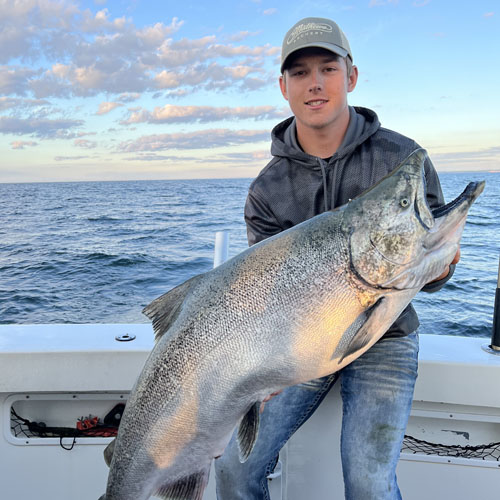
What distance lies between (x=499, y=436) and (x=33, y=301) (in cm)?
1191

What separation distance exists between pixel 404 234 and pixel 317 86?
1265 millimetres

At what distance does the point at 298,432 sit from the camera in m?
2.98

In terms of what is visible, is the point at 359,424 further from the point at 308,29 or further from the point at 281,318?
the point at 308,29

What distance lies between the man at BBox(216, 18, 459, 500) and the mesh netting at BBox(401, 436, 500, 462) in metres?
0.74

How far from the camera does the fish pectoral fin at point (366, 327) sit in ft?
6.23

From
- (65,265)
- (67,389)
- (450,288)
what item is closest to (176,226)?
(65,265)

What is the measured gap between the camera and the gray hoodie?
2.84 m

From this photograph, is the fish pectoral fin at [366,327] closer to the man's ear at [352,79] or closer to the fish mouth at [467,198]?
the fish mouth at [467,198]

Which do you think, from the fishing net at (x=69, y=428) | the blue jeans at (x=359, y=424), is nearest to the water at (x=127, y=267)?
the fishing net at (x=69, y=428)

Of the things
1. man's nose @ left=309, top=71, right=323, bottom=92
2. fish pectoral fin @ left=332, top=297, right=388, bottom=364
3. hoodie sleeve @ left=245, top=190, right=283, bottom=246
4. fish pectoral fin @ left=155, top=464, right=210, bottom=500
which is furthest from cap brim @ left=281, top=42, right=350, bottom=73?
fish pectoral fin @ left=155, top=464, right=210, bottom=500

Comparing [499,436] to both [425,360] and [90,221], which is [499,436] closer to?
[425,360]

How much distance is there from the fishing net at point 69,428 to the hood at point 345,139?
1905mm

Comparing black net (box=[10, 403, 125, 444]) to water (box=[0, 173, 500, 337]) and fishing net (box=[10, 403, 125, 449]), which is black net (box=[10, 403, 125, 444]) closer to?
fishing net (box=[10, 403, 125, 449])

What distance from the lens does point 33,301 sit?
1270cm
